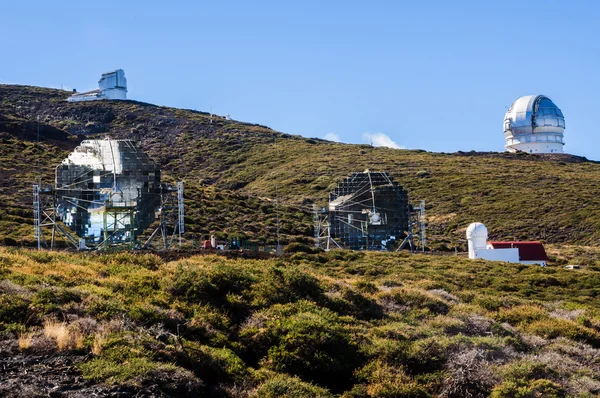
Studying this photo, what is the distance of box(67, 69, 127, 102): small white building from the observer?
437 ft

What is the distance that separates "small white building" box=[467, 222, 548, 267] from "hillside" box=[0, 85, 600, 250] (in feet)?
37.4

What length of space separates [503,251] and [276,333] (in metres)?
A: 32.4

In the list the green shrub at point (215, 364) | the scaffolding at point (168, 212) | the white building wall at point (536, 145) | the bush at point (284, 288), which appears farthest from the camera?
the white building wall at point (536, 145)

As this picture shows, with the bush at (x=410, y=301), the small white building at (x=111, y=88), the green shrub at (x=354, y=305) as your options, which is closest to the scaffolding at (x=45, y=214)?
the green shrub at (x=354, y=305)

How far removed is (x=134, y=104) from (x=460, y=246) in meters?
79.1

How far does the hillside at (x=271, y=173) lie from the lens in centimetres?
6650

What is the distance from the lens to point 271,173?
96.4 meters

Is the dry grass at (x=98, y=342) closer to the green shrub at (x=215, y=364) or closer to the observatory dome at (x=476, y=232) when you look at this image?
the green shrub at (x=215, y=364)

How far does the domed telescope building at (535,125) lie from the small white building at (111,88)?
2368 inches

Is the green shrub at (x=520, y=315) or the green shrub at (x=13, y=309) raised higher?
the green shrub at (x=13, y=309)

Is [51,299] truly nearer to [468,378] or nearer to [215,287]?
[215,287]

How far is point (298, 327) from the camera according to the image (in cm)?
1958

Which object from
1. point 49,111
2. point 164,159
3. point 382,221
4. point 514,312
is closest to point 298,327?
point 514,312

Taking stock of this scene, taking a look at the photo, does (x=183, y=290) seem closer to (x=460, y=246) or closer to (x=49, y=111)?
(x=460, y=246)
